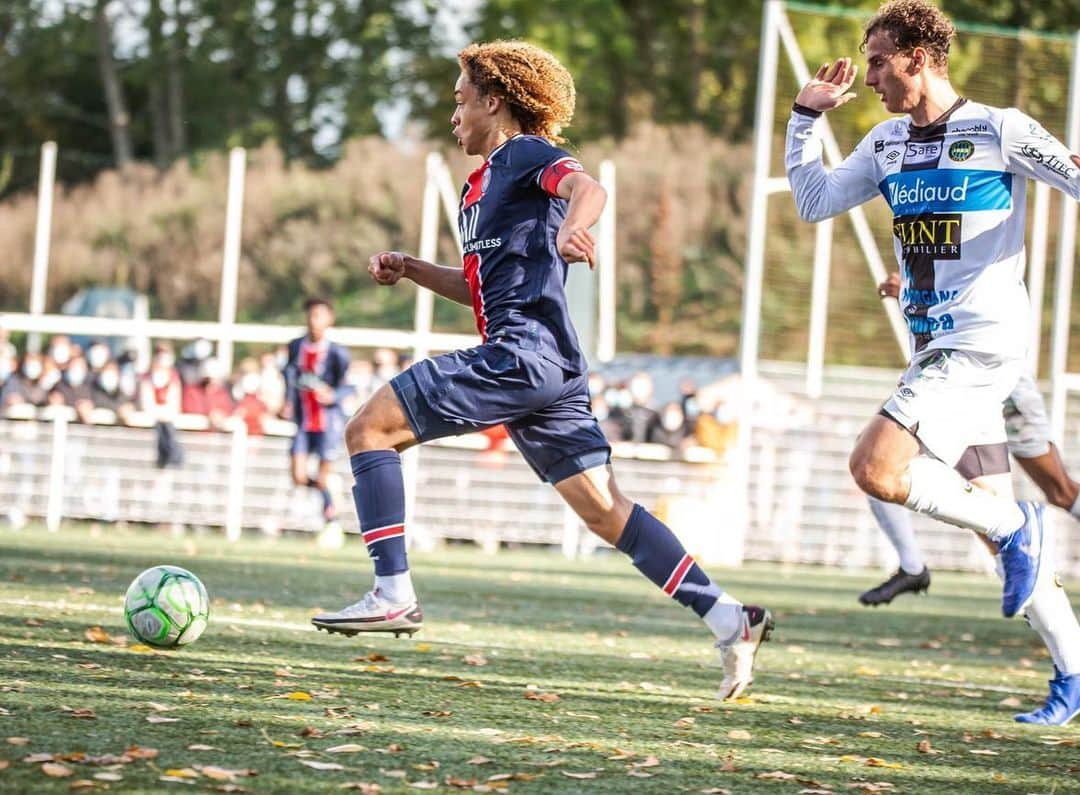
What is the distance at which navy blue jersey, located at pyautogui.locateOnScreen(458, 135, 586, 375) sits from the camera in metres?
5.86

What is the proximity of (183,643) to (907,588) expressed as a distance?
13.6 feet

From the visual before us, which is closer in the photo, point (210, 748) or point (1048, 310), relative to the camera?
point (210, 748)

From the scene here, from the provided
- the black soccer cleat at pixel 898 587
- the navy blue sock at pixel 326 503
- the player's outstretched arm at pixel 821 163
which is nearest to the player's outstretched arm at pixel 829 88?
the player's outstretched arm at pixel 821 163

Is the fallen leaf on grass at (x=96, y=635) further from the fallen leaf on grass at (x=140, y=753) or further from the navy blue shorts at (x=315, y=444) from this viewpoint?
the navy blue shorts at (x=315, y=444)

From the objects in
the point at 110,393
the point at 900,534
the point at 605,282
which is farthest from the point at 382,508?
the point at 605,282

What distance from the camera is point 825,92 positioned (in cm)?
630

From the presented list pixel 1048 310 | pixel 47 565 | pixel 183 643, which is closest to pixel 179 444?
pixel 47 565

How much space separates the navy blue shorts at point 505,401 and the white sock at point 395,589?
19.8 inches

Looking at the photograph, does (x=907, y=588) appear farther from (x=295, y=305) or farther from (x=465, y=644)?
(x=295, y=305)

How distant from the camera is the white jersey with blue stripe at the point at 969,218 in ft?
19.5

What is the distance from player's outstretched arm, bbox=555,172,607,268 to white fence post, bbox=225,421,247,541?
11930 millimetres

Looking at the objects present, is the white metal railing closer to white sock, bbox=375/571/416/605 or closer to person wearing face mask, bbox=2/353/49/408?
person wearing face mask, bbox=2/353/49/408

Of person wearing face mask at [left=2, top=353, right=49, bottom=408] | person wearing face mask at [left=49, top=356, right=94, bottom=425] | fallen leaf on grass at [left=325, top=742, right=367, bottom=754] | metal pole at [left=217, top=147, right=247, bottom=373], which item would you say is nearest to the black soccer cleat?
fallen leaf on grass at [left=325, top=742, right=367, bottom=754]

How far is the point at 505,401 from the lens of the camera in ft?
19.0
